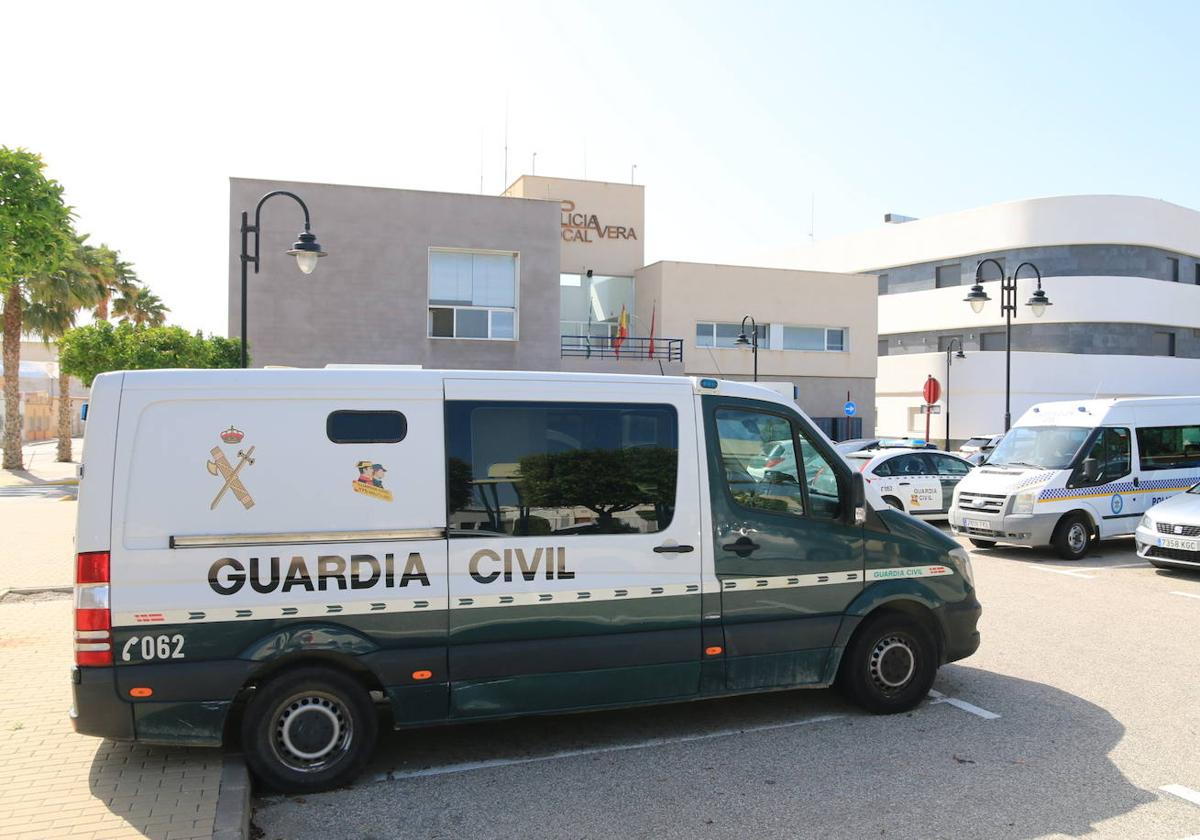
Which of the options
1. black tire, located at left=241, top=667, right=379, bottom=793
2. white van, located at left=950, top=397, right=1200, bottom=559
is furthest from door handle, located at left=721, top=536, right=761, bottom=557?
white van, located at left=950, top=397, right=1200, bottom=559

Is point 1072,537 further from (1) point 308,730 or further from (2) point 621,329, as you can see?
(2) point 621,329

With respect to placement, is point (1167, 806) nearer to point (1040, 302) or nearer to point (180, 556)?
point (180, 556)

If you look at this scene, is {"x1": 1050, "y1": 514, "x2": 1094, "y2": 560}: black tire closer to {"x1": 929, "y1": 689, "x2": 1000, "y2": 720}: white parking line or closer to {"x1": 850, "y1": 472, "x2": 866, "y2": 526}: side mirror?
{"x1": 929, "y1": 689, "x2": 1000, "y2": 720}: white parking line

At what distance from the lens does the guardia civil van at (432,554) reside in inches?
198

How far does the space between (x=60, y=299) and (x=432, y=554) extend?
38.3 metres

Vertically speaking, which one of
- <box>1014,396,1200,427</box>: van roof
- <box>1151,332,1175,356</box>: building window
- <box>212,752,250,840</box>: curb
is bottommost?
<box>212,752,250,840</box>: curb

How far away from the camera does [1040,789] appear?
5.23m

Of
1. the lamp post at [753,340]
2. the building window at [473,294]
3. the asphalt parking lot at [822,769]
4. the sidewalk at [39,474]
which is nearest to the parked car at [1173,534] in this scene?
the asphalt parking lot at [822,769]

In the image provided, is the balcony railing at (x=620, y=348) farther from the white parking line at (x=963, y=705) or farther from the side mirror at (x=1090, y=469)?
the white parking line at (x=963, y=705)

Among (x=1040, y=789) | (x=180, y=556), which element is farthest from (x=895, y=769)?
(x=180, y=556)

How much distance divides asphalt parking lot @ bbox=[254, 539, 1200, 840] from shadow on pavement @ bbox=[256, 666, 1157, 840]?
0.01 metres

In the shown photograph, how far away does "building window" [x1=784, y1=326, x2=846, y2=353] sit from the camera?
123ft

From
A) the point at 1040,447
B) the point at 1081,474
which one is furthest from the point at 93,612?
the point at 1040,447

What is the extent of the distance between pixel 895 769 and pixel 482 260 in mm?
24791
